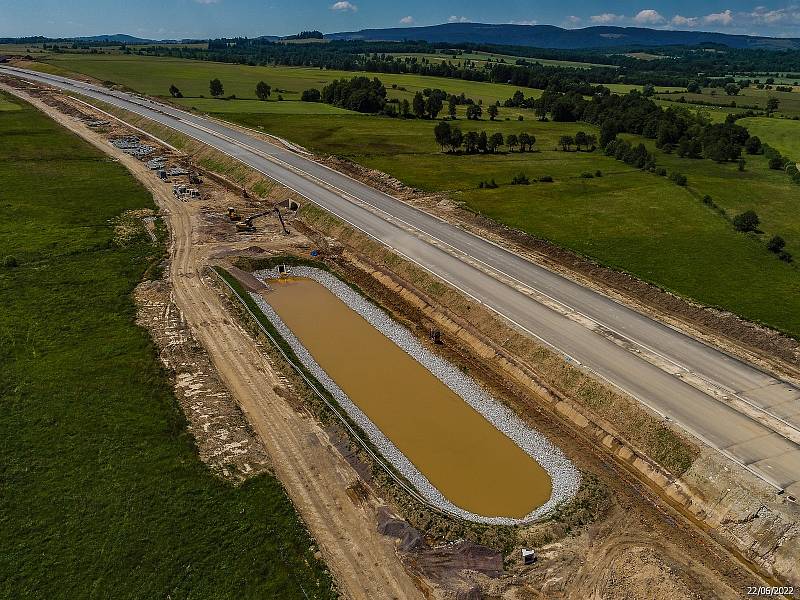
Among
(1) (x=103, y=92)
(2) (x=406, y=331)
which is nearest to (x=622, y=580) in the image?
(2) (x=406, y=331)

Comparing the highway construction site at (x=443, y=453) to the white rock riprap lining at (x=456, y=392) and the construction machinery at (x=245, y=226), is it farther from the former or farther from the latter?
the construction machinery at (x=245, y=226)

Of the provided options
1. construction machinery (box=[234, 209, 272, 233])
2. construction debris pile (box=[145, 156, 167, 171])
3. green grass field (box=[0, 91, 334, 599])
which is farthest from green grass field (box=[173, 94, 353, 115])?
green grass field (box=[0, 91, 334, 599])

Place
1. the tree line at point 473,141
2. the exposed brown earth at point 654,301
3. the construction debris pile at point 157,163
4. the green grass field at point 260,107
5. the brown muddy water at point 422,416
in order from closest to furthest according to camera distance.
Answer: the brown muddy water at point 422,416
the exposed brown earth at point 654,301
the construction debris pile at point 157,163
the tree line at point 473,141
the green grass field at point 260,107

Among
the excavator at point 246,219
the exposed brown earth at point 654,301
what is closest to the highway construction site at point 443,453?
the excavator at point 246,219

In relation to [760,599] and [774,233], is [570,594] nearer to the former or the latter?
[760,599]

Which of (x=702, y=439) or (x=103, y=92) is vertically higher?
(x=103, y=92)

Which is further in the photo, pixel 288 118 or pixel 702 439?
pixel 288 118
